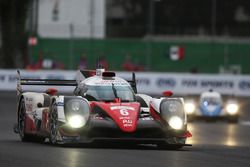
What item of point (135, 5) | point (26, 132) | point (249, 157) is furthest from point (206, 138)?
point (135, 5)

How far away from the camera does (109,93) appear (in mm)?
15758

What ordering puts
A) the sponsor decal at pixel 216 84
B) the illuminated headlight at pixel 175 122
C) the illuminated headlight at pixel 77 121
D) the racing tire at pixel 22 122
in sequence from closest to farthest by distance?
1. the illuminated headlight at pixel 77 121
2. the illuminated headlight at pixel 175 122
3. the racing tire at pixel 22 122
4. the sponsor decal at pixel 216 84

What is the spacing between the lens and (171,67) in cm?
4828

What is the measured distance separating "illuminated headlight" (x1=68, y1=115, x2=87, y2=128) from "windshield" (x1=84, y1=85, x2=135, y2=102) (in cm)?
105

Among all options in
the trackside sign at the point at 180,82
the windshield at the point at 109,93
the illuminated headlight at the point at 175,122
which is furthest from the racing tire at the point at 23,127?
the trackside sign at the point at 180,82

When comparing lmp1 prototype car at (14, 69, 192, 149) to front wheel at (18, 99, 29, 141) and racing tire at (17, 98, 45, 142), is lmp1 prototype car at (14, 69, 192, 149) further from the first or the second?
front wheel at (18, 99, 29, 141)

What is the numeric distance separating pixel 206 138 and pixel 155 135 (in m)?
5.06

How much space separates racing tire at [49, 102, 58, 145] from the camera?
15.0 metres

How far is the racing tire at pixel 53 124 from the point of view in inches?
591

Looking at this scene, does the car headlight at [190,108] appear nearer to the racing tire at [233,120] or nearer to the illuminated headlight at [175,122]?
the racing tire at [233,120]

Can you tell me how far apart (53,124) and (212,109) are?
14.2 m

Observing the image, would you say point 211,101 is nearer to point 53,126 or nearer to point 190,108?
point 190,108

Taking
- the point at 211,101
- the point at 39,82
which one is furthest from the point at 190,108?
the point at 39,82

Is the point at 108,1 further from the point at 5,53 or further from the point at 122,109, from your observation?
the point at 122,109
